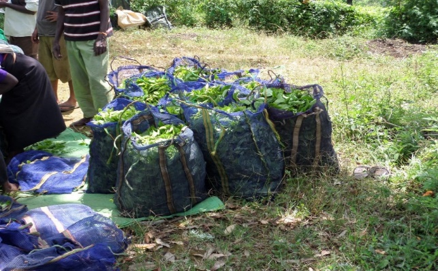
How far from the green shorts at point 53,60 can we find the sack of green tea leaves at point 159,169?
2822 mm

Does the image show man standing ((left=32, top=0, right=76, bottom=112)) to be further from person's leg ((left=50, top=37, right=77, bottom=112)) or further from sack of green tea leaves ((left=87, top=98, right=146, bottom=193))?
sack of green tea leaves ((left=87, top=98, right=146, bottom=193))

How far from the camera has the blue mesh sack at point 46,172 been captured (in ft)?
13.2

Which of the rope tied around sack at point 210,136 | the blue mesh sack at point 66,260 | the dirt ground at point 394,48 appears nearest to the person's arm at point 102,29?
the rope tied around sack at point 210,136

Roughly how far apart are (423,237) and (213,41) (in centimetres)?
885

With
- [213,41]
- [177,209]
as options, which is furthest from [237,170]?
[213,41]

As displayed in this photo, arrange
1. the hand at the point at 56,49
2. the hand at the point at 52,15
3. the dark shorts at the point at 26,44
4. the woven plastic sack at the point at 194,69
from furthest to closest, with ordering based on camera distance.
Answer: the dark shorts at the point at 26,44, the hand at the point at 52,15, the hand at the point at 56,49, the woven plastic sack at the point at 194,69

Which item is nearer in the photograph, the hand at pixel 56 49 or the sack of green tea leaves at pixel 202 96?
the sack of green tea leaves at pixel 202 96

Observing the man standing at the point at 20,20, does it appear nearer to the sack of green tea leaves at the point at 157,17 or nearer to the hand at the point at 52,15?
the hand at the point at 52,15

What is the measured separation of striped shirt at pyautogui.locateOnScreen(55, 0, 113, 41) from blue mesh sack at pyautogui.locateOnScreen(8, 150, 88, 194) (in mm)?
1309

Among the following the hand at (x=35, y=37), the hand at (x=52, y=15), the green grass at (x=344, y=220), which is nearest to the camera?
the green grass at (x=344, y=220)

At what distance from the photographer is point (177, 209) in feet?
11.4

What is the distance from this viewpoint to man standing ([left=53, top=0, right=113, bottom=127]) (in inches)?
195

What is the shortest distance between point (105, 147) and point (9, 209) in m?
0.82

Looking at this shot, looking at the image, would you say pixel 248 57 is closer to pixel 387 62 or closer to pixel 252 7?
pixel 387 62
